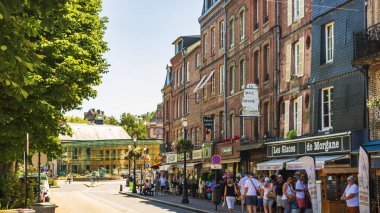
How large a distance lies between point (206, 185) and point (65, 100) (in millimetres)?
18159

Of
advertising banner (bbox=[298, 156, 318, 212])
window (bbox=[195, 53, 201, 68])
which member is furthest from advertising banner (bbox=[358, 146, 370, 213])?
window (bbox=[195, 53, 201, 68])

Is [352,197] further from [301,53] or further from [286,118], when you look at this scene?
[286,118]

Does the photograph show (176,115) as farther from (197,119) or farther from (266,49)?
(266,49)

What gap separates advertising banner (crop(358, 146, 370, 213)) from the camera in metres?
16.3

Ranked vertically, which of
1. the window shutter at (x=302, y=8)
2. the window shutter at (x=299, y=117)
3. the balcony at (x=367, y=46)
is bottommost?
the window shutter at (x=299, y=117)

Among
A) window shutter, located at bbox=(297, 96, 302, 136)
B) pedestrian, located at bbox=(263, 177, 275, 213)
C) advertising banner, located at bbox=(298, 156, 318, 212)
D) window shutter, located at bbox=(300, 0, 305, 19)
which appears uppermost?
window shutter, located at bbox=(300, 0, 305, 19)

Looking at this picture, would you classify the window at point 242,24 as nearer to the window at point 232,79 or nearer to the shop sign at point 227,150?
→ the window at point 232,79

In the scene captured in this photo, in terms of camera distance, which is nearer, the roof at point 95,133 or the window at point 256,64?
the window at point 256,64

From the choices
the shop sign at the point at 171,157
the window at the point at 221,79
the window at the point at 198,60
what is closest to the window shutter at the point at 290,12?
the window at the point at 221,79

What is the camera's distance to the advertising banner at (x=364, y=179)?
53.5ft

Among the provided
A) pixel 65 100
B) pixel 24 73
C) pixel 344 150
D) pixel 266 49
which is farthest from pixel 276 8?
pixel 24 73

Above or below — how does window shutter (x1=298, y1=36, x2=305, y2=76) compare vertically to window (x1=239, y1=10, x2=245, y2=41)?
below

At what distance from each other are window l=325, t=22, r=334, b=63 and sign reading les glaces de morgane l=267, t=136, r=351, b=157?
350 cm

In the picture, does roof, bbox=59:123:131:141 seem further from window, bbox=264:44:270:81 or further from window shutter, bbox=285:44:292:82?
window shutter, bbox=285:44:292:82
